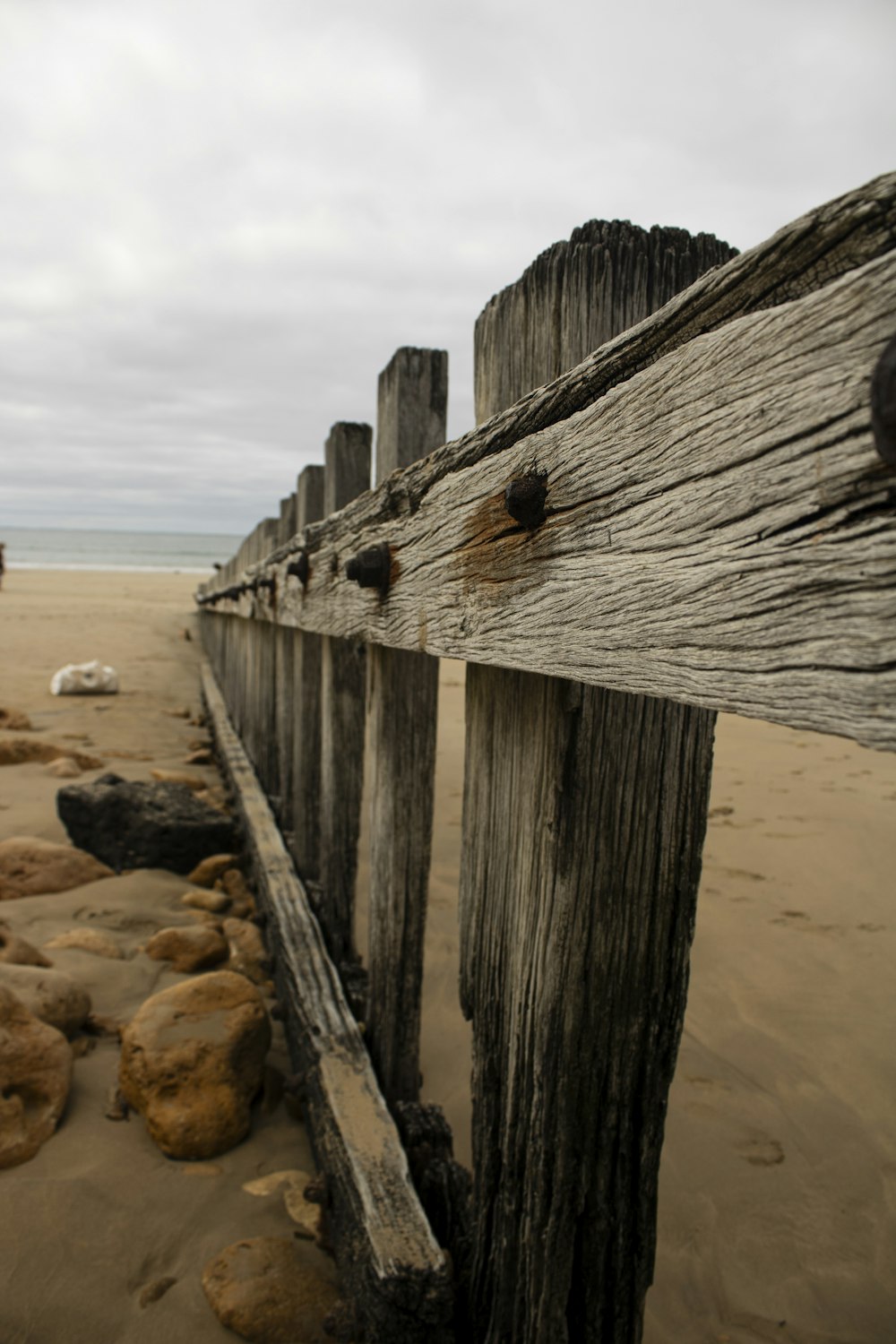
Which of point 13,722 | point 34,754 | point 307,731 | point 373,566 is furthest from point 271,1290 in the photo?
point 13,722

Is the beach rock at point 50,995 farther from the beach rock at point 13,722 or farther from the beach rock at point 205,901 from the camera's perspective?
the beach rock at point 13,722

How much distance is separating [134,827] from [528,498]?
380cm

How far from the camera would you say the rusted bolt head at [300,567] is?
2.85 meters

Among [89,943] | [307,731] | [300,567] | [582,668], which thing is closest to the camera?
[582,668]

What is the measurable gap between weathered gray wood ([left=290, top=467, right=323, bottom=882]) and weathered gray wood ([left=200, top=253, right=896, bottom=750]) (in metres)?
2.62

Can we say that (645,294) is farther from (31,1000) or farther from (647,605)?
(31,1000)

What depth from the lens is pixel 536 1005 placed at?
1.31 metres

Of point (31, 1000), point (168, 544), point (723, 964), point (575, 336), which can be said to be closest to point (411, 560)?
point (575, 336)

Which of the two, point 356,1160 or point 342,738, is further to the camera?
point 342,738

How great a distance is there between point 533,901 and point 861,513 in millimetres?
852

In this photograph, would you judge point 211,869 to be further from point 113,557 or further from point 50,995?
point 113,557

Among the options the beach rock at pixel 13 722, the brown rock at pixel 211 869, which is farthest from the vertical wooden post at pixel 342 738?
the beach rock at pixel 13 722

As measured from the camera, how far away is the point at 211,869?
14.5ft

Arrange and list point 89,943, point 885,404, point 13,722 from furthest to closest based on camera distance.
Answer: point 13,722, point 89,943, point 885,404
